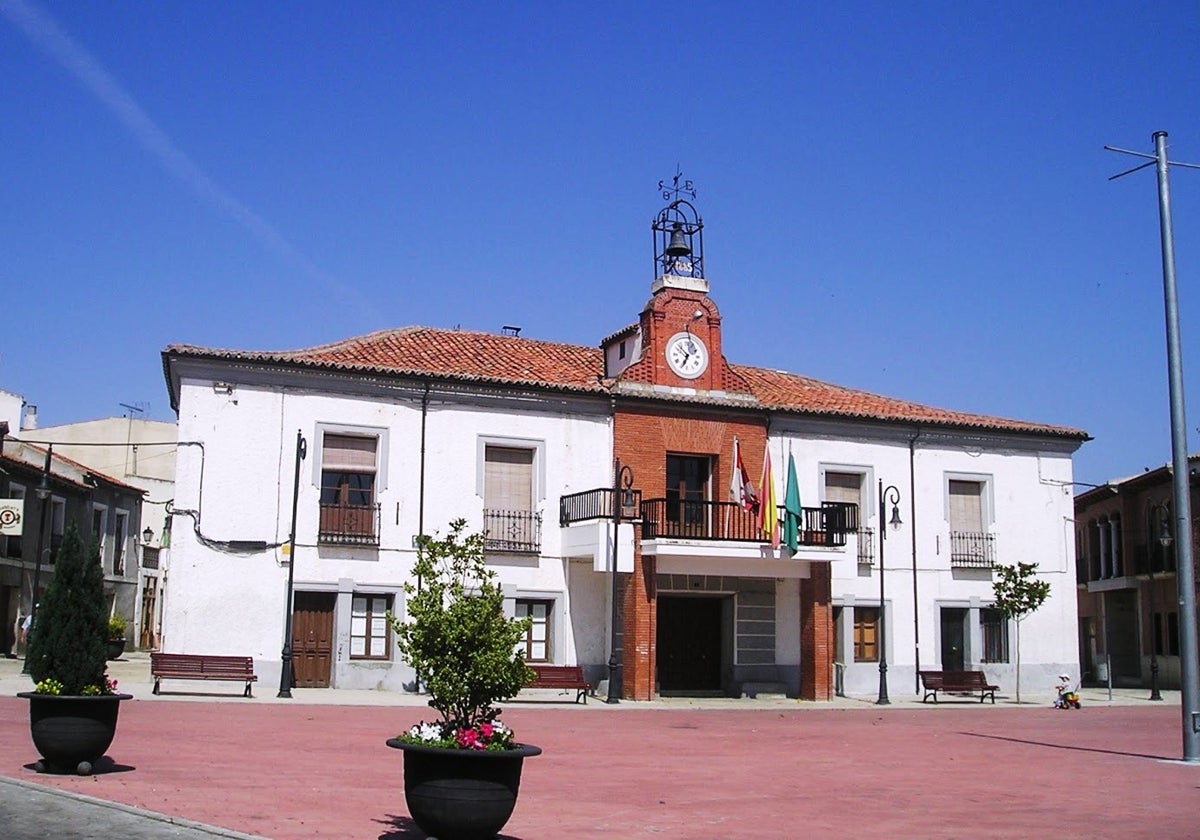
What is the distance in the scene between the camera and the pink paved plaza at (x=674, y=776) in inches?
387

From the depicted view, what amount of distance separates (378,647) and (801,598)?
30.3 ft

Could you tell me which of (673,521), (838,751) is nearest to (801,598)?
(673,521)

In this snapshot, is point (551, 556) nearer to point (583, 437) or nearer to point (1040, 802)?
point (583, 437)

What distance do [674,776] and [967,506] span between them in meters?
19.0

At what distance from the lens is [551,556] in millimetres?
25953

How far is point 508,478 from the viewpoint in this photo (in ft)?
85.4

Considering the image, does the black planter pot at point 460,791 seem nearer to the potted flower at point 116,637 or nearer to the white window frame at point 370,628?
the potted flower at point 116,637

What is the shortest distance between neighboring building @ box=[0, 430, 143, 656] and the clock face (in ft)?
49.4

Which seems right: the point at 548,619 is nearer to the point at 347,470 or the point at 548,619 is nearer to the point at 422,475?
the point at 422,475

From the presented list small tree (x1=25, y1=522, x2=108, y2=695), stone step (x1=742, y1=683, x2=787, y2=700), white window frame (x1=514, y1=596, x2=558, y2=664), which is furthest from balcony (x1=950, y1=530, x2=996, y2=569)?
small tree (x1=25, y1=522, x2=108, y2=695)

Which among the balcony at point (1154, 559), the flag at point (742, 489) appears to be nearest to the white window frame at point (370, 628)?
the flag at point (742, 489)

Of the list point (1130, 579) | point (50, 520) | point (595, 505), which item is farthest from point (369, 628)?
point (1130, 579)

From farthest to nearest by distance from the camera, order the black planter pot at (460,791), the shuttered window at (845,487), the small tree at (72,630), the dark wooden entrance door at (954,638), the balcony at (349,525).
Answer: the dark wooden entrance door at (954,638) < the shuttered window at (845,487) < the balcony at (349,525) < the small tree at (72,630) < the black planter pot at (460,791)

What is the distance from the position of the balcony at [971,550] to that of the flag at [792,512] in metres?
5.53
